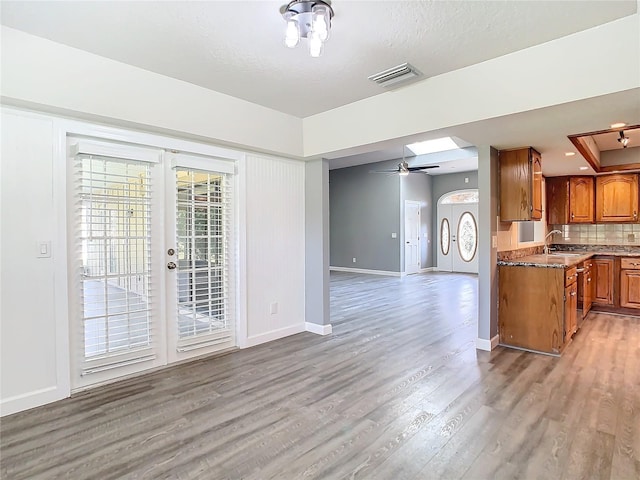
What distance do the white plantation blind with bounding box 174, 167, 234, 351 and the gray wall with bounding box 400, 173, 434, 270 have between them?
6946 mm

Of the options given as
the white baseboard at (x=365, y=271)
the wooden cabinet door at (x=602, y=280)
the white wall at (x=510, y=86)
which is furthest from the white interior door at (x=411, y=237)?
the white wall at (x=510, y=86)

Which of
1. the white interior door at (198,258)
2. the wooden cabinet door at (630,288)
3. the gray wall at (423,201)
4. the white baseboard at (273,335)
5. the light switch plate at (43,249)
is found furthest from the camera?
the gray wall at (423,201)

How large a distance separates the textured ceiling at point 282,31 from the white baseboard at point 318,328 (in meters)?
2.79

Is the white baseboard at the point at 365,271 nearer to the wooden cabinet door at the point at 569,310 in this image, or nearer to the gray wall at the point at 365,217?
the gray wall at the point at 365,217

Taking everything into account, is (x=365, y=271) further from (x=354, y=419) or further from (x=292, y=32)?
(x=292, y=32)

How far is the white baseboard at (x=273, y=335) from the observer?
13.2 ft

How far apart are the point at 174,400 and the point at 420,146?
775 centimetres

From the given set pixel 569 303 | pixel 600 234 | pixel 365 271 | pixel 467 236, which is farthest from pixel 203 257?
→ pixel 467 236

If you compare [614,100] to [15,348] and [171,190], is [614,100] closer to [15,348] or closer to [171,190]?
[171,190]

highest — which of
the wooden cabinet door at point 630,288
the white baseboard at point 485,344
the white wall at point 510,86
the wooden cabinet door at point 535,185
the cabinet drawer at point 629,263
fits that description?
the white wall at point 510,86

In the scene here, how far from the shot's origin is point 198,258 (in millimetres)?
3629

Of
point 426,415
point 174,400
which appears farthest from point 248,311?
point 426,415

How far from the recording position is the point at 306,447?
7.09 ft

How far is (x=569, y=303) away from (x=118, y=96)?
4.74 metres
